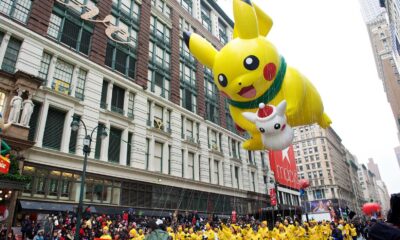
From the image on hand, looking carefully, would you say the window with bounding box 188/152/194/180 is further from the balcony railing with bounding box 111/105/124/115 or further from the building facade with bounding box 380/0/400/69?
the building facade with bounding box 380/0/400/69

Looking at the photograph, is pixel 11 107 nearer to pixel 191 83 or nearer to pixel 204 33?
pixel 191 83

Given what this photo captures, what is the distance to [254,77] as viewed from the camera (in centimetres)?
654

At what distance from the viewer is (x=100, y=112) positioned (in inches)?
934

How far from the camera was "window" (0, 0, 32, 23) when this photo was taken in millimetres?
19938

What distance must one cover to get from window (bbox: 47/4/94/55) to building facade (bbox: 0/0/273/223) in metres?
0.09

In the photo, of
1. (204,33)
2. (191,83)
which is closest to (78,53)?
(191,83)

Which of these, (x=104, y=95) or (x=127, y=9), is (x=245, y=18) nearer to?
(x=104, y=95)

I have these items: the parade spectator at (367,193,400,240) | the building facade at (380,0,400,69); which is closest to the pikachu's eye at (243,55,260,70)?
the parade spectator at (367,193,400,240)

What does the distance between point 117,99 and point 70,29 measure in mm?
6775

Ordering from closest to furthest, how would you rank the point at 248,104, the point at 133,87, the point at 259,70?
the point at 259,70
the point at 248,104
the point at 133,87

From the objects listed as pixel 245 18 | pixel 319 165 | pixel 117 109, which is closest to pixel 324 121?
pixel 245 18

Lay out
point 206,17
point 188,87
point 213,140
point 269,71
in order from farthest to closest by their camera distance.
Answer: point 206,17 → point 213,140 → point 188,87 → point 269,71

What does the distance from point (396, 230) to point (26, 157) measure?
19.8m

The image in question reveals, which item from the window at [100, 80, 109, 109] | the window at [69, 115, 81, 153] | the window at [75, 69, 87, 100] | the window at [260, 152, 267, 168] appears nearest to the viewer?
the window at [69, 115, 81, 153]
